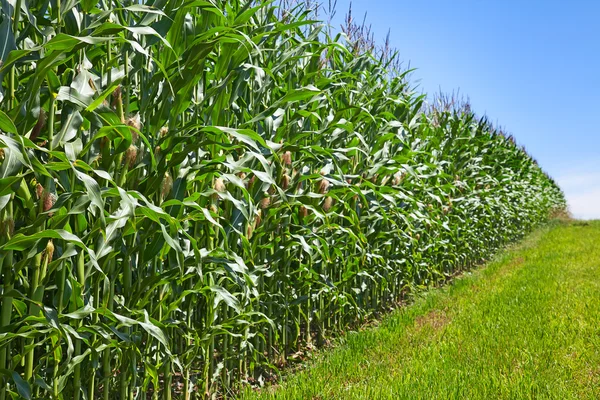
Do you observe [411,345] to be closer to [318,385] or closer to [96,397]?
[318,385]

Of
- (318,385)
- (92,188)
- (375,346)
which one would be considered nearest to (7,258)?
(92,188)

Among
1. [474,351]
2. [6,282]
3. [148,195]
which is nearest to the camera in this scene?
[6,282]

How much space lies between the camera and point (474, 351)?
3408 mm

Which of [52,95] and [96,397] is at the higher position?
[52,95]

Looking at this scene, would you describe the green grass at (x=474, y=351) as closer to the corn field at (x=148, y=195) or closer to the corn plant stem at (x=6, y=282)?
the corn field at (x=148, y=195)

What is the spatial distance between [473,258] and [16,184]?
7.41 m

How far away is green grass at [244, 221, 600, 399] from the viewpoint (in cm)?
274

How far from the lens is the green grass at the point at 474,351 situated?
2738 mm

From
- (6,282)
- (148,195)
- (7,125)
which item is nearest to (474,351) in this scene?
(148,195)

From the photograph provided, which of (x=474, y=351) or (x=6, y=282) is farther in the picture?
(x=474, y=351)

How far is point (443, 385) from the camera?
2.75m

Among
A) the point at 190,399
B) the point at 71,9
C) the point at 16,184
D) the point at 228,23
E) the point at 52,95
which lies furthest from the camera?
the point at 190,399

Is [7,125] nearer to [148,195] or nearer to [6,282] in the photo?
[6,282]

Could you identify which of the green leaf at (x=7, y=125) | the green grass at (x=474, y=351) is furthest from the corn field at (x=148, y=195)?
the green grass at (x=474, y=351)
